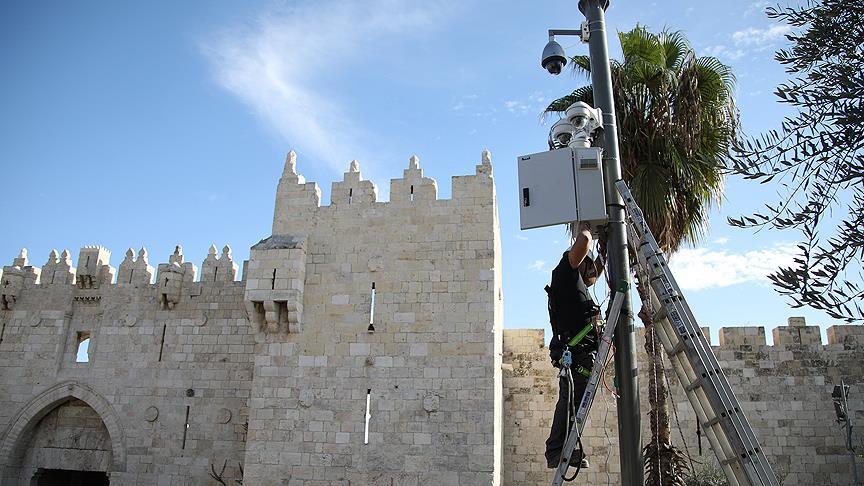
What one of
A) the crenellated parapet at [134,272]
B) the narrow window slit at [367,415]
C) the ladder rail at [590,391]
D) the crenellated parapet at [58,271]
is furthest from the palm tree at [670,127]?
the crenellated parapet at [58,271]

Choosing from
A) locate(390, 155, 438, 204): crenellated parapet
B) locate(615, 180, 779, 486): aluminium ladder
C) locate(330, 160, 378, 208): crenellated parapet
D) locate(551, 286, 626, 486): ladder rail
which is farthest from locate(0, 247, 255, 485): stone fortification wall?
locate(615, 180, 779, 486): aluminium ladder

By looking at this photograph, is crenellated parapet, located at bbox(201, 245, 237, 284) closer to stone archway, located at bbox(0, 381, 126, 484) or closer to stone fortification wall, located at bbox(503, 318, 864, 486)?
stone archway, located at bbox(0, 381, 126, 484)

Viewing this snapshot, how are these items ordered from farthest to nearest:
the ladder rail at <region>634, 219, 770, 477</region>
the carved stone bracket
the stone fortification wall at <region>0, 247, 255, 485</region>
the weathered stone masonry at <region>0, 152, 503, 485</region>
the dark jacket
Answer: the stone fortification wall at <region>0, 247, 255, 485</region> < the carved stone bracket < the weathered stone masonry at <region>0, 152, 503, 485</region> < the dark jacket < the ladder rail at <region>634, 219, 770, 477</region>

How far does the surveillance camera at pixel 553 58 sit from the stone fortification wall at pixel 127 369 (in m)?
10.5

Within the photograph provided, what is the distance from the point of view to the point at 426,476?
10.4 metres

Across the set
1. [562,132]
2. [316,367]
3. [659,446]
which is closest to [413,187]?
[316,367]

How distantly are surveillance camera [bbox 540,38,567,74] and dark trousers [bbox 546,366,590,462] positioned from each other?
2671mm

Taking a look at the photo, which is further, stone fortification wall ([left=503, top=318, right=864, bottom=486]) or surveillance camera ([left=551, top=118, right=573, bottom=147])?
stone fortification wall ([left=503, top=318, right=864, bottom=486])

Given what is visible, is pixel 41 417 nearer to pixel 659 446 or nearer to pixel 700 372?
pixel 659 446

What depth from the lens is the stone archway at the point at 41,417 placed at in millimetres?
14906

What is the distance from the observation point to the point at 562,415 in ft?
18.2

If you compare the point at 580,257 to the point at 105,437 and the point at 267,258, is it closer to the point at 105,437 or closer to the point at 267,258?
the point at 267,258

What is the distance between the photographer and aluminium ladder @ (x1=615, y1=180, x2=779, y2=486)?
4531mm

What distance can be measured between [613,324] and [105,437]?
1366 centimetres
